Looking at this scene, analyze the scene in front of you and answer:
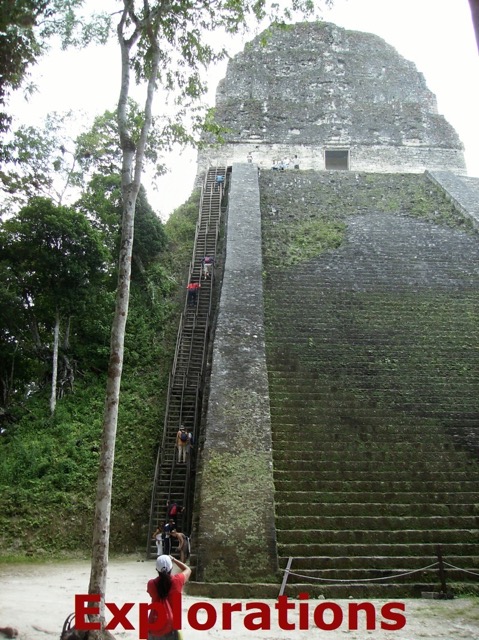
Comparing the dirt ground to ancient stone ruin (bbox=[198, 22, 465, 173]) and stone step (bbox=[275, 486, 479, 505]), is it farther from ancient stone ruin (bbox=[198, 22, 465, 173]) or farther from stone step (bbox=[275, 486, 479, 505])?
ancient stone ruin (bbox=[198, 22, 465, 173])

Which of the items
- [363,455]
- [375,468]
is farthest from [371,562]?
[363,455]

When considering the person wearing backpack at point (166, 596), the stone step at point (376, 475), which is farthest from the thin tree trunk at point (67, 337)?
the person wearing backpack at point (166, 596)

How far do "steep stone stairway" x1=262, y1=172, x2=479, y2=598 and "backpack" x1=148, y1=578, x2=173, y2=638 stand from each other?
2.41m

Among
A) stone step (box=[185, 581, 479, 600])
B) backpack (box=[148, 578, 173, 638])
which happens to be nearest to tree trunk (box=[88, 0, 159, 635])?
backpack (box=[148, 578, 173, 638])

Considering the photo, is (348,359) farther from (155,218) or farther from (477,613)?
(155,218)

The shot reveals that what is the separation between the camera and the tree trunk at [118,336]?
3410 millimetres

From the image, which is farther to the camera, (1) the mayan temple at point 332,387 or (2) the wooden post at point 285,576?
(1) the mayan temple at point 332,387

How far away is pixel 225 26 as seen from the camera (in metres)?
6.48

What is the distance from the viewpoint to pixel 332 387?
7363 mm

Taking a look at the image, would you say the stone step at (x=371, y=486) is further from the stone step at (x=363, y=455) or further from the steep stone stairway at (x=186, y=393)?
the steep stone stairway at (x=186, y=393)

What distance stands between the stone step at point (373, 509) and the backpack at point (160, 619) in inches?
120

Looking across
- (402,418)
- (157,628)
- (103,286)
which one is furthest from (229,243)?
(157,628)

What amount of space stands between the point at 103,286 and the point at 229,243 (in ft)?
9.60

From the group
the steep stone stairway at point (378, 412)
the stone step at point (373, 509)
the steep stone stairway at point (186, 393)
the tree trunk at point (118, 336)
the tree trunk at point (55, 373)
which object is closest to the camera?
the tree trunk at point (118, 336)
